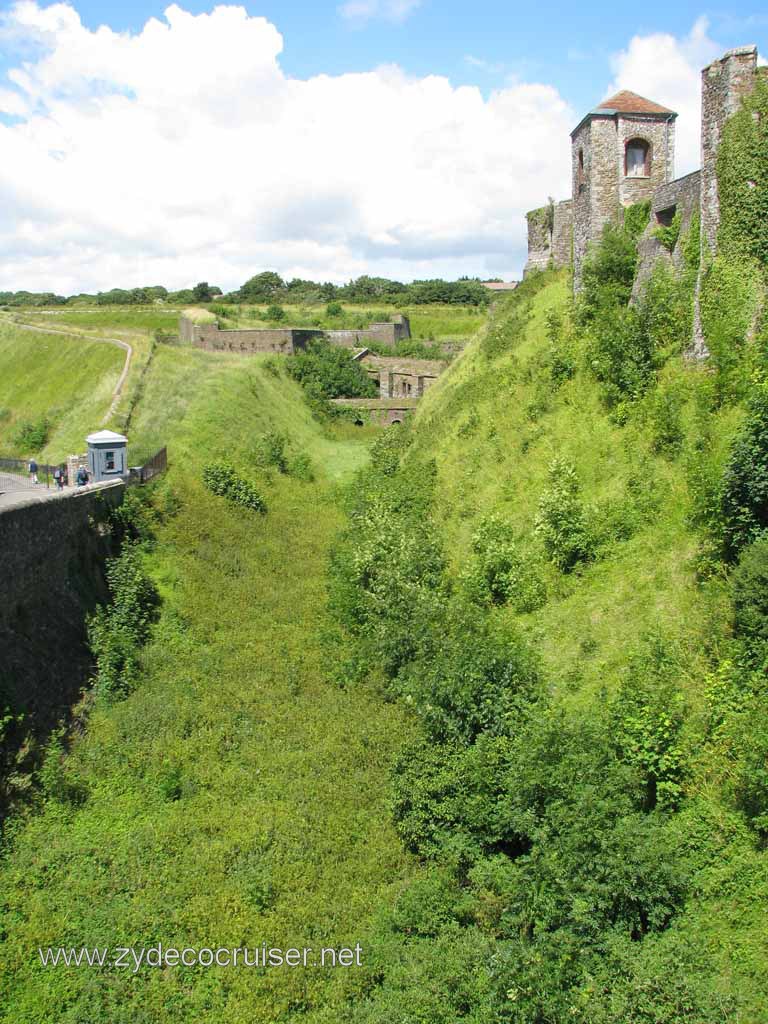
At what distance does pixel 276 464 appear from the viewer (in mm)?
30938

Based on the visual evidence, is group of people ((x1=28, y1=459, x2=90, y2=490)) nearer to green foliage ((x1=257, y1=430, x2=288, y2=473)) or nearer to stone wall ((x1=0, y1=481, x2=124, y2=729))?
stone wall ((x1=0, y1=481, x2=124, y2=729))

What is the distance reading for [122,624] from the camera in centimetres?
1642

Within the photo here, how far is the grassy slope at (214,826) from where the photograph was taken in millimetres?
9625

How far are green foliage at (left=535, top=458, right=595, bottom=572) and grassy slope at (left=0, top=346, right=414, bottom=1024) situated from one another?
4690mm

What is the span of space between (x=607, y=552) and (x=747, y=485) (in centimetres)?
367

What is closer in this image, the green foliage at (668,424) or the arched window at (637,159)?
the green foliage at (668,424)

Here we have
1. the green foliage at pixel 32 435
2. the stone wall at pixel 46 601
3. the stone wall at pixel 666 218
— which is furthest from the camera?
the green foliage at pixel 32 435

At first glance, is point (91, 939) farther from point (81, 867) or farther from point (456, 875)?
point (456, 875)

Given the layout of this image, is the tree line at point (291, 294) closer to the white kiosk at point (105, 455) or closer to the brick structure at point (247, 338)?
the brick structure at point (247, 338)

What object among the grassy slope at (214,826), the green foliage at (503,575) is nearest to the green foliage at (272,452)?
the grassy slope at (214,826)

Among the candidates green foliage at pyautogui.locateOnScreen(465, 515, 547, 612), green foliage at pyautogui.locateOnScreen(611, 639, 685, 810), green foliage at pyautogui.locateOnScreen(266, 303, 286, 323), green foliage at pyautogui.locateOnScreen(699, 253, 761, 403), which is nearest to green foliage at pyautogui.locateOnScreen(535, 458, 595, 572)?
green foliage at pyautogui.locateOnScreen(465, 515, 547, 612)

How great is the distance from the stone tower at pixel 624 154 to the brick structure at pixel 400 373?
64.5ft

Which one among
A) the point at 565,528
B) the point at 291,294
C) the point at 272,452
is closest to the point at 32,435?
the point at 272,452

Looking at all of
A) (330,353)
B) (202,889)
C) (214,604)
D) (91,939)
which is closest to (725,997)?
(202,889)
